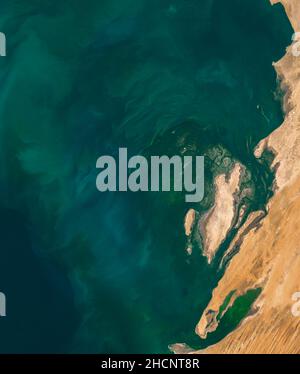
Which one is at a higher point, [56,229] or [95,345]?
[56,229]

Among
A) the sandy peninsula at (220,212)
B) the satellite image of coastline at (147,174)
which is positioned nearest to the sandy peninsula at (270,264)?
the satellite image of coastline at (147,174)

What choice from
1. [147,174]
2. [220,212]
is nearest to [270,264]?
[220,212]

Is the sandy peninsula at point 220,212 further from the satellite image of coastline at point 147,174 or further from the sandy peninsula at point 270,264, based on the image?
the sandy peninsula at point 270,264

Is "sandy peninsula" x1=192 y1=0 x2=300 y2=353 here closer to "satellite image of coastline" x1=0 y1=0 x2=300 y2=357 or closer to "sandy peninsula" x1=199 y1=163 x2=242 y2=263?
"satellite image of coastline" x1=0 y1=0 x2=300 y2=357

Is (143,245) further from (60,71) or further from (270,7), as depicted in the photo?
(270,7)

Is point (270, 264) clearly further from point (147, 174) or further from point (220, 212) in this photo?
point (147, 174)

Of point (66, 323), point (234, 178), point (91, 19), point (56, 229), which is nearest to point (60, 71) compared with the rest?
point (91, 19)

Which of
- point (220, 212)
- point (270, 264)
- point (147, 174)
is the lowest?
point (270, 264)

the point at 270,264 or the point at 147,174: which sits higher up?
the point at 147,174
